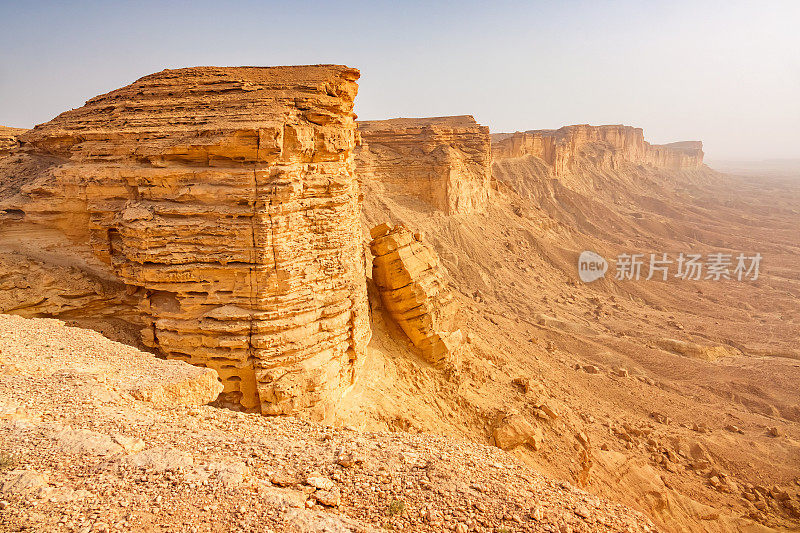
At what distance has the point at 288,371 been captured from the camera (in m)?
8.82

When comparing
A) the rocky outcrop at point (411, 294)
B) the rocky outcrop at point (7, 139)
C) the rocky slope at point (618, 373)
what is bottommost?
the rocky slope at point (618, 373)

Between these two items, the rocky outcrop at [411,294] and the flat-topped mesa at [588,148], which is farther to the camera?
the flat-topped mesa at [588,148]

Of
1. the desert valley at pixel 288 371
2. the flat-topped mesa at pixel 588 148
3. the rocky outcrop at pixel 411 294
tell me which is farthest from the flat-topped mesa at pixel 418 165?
the flat-topped mesa at pixel 588 148

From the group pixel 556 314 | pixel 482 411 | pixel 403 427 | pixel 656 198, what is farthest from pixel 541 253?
pixel 656 198

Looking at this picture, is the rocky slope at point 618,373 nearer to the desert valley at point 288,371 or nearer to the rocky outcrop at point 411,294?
the desert valley at point 288,371

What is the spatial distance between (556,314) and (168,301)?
19.3 meters

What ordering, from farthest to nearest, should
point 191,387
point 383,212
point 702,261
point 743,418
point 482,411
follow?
1. point 702,261
2. point 383,212
3. point 743,418
4. point 482,411
5. point 191,387

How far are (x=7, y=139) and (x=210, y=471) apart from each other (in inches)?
555

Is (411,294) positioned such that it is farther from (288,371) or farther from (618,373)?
(618,373)

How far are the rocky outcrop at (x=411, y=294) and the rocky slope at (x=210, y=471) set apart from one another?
572 cm

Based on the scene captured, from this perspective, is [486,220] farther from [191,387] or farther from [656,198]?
[656,198]

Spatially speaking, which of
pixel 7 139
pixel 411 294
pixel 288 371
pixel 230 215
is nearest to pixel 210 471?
pixel 288 371

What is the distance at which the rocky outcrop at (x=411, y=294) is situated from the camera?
12.2 m

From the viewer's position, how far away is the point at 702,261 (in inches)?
1410
